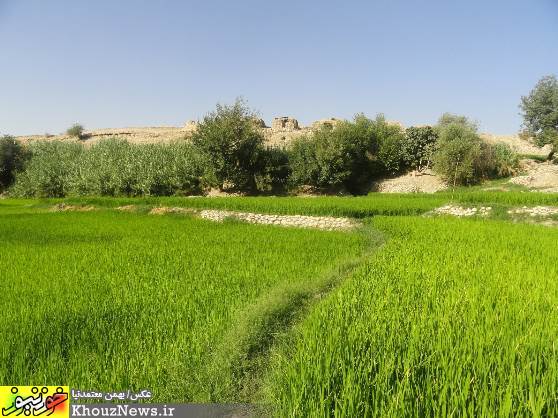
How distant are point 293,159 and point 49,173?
21.7 metres

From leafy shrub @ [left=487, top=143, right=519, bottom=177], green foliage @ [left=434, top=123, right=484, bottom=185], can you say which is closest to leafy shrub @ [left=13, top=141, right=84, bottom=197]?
green foliage @ [left=434, top=123, right=484, bottom=185]

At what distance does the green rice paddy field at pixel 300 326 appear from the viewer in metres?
2.64

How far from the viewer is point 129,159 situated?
101 feet

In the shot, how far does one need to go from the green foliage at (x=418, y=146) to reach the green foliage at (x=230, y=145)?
12464 mm

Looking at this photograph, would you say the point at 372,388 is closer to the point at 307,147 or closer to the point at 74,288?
the point at 74,288

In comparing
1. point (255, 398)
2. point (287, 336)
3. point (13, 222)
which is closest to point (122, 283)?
point (287, 336)

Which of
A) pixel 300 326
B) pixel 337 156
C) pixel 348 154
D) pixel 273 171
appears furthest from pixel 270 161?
pixel 300 326

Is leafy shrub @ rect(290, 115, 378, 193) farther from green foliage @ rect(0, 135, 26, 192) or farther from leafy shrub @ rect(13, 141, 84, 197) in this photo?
green foliage @ rect(0, 135, 26, 192)

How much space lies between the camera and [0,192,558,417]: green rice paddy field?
2637 mm

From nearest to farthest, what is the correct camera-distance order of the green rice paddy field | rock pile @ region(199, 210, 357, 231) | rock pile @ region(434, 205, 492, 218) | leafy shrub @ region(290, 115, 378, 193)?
1. the green rice paddy field
2. rock pile @ region(199, 210, 357, 231)
3. rock pile @ region(434, 205, 492, 218)
4. leafy shrub @ region(290, 115, 378, 193)

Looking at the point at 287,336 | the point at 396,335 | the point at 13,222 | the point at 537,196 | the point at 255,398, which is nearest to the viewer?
the point at 255,398

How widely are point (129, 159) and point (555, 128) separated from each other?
35342 mm

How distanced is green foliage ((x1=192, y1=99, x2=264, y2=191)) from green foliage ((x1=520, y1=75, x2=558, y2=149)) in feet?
75.1

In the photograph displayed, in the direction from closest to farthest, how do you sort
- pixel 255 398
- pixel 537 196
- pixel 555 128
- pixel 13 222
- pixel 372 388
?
1. pixel 372 388
2. pixel 255 398
3. pixel 13 222
4. pixel 537 196
5. pixel 555 128
